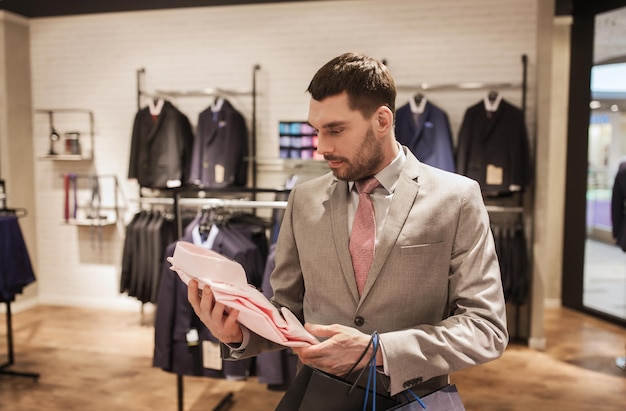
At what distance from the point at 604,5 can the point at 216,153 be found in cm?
394

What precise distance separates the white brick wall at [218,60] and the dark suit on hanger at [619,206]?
2.95 feet

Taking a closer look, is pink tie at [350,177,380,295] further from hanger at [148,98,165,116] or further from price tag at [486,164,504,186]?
hanger at [148,98,165,116]

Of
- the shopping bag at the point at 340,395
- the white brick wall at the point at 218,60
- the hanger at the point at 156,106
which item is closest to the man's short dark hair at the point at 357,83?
the shopping bag at the point at 340,395

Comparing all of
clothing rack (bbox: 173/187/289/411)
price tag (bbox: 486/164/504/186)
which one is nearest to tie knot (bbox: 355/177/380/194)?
clothing rack (bbox: 173/187/289/411)

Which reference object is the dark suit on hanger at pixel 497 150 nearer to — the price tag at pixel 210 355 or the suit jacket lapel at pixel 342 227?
the price tag at pixel 210 355

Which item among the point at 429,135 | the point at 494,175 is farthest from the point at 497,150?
the point at 429,135

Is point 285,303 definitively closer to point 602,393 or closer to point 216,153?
point 602,393

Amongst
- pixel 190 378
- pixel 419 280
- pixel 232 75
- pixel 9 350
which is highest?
pixel 232 75

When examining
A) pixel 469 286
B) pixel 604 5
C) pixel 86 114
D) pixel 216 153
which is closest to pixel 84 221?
pixel 86 114

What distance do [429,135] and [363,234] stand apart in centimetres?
337

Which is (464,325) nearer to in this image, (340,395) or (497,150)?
(340,395)

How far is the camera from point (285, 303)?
1437 millimetres

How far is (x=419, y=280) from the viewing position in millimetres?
1212

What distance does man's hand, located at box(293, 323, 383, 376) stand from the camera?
1.06 metres
